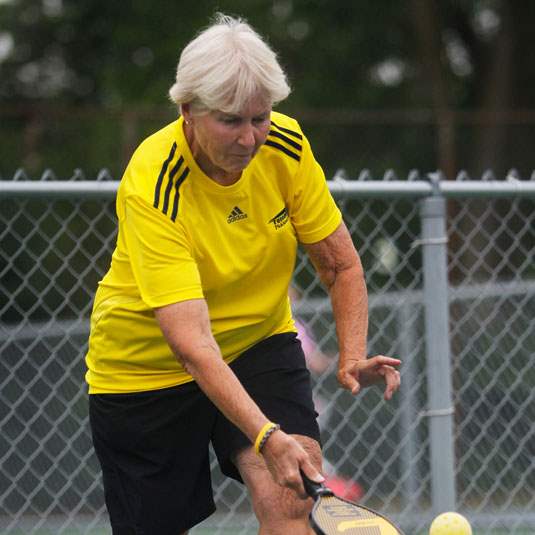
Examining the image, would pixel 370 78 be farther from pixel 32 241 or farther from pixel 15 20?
pixel 32 241

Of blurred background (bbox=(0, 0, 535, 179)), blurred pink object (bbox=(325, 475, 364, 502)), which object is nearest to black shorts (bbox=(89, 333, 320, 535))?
blurred pink object (bbox=(325, 475, 364, 502))

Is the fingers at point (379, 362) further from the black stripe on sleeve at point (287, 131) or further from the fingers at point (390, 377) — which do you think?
the black stripe on sleeve at point (287, 131)

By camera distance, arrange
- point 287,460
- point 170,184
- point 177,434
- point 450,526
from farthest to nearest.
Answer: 1. point 450,526
2. point 177,434
3. point 170,184
4. point 287,460

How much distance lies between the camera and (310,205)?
3.65 m

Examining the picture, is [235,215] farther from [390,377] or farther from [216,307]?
[390,377]

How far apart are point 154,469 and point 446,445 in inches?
54.6

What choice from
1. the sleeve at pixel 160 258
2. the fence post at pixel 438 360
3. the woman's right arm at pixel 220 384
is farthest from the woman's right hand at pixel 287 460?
the fence post at pixel 438 360

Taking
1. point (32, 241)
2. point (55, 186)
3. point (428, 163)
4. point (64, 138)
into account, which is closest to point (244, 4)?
point (428, 163)

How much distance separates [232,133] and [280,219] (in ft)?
1.38

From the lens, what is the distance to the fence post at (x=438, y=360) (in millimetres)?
4711

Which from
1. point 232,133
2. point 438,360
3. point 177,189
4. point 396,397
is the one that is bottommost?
point 396,397

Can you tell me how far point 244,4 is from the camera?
14805 mm

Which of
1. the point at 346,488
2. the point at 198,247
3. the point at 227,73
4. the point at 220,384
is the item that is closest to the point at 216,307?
the point at 198,247

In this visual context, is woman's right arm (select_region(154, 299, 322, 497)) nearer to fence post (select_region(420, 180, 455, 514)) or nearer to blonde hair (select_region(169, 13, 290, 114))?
blonde hair (select_region(169, 13, 290, 114))
